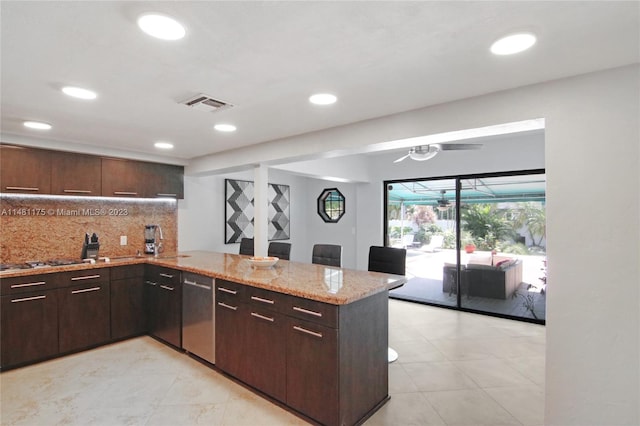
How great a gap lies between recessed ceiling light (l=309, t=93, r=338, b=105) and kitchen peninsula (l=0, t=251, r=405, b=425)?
4.45 feet

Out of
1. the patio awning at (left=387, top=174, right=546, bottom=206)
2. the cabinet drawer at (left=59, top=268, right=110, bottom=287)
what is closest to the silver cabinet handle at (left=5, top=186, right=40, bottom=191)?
the cabinet drawer at (left=59, top=268, right=110, bottom=287)

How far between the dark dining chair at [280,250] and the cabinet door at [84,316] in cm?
192

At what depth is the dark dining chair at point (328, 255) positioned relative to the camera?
3.94 metres

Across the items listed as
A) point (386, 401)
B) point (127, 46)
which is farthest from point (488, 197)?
point (127, 46)

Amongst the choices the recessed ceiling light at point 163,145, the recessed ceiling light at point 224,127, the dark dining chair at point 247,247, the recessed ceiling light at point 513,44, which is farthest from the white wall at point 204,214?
the recessed ceiling light at point 513,44

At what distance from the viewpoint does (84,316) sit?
3.41m

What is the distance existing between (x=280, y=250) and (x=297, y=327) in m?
2.13

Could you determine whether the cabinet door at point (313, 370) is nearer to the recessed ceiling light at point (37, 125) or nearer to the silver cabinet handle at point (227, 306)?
the silver cabinet handle at point (227, 306)

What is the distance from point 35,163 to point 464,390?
4.72 meters

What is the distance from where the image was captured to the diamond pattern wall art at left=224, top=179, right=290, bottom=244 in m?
5.57

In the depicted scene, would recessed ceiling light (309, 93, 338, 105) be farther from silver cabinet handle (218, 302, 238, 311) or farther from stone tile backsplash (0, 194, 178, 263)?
stone tile backsplash (0, 194, 178, 263)

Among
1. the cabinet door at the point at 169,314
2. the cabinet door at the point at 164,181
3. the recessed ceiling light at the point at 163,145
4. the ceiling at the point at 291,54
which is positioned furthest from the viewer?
the cabinet door at the point at 164,181

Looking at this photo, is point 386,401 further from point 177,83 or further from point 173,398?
point 177,83

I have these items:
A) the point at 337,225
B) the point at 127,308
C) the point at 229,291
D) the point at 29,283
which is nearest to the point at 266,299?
the point at 229,291
